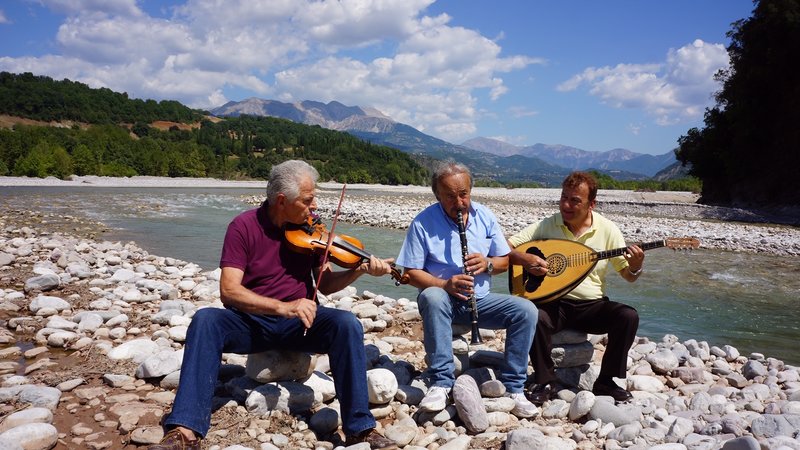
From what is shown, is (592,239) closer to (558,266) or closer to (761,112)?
(558,266)

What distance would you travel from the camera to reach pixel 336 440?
10.4ft

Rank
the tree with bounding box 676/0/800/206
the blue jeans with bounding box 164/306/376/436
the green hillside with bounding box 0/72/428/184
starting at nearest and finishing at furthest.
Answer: the blue jeans with bounding box 164/306/376/436 < the tree with bounding box 676/0/800/206 < the green hillside with bounding box 0/72/428/184

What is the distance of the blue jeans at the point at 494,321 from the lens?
362cm

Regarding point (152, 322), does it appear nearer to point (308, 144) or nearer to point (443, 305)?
point (443, 305)

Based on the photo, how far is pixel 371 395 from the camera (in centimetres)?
351

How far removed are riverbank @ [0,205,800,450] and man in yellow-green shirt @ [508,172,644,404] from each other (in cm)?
18

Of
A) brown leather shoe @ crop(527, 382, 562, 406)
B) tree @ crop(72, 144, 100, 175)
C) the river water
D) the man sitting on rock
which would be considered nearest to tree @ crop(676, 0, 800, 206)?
the river water

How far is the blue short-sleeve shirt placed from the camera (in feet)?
12.9

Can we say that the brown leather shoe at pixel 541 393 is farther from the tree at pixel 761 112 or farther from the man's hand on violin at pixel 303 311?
the tree at pixel 761 112

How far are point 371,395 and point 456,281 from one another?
38.1 inches

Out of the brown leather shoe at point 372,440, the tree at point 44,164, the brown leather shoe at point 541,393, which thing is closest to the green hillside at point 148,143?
the tree at point 44,164

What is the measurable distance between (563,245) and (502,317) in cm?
89

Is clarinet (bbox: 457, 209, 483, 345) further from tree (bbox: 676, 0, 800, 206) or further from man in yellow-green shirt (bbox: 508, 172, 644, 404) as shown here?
tree (bbox: 676, 0, 800, 206)

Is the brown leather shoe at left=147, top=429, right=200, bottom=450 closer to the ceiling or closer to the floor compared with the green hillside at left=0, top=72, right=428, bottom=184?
closer to the floor
